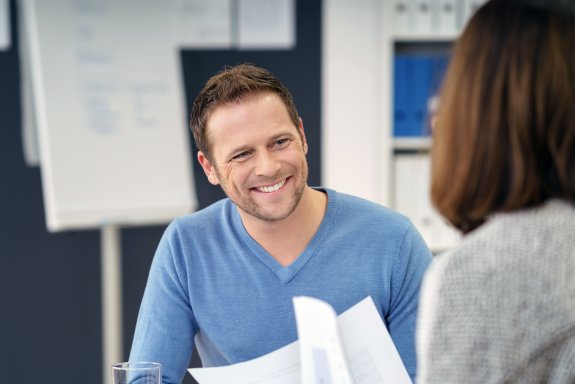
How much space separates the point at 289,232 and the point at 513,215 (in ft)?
2.86

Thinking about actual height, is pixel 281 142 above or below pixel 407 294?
Result: above

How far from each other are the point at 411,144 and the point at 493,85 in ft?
8.31

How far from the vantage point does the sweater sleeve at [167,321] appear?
161 centimetres

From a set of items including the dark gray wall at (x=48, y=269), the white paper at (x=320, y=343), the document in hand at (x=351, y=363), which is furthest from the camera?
the dark gray wall at (x=48, y=269)

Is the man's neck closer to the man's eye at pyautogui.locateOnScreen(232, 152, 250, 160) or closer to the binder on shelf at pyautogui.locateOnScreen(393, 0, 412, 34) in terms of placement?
the man's eye at pyautogui.locateOnScreen(232, 152, 250, 160)

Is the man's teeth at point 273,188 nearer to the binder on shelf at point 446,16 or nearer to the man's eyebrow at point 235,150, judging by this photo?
the man's eyebrow at point 235,150

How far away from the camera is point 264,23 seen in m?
3.50

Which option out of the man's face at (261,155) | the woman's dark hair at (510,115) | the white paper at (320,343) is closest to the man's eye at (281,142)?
the man's face at (261,155)

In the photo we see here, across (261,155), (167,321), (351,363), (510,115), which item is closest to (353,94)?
(261,155)

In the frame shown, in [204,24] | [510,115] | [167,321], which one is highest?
[204,24]

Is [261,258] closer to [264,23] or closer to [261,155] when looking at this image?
[261,155]

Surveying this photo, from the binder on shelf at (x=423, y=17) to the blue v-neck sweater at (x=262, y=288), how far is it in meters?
1.77

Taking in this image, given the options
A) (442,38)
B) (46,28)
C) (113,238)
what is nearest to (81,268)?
(113,238)

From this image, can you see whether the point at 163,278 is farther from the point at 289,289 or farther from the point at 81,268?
the point at 81,268
